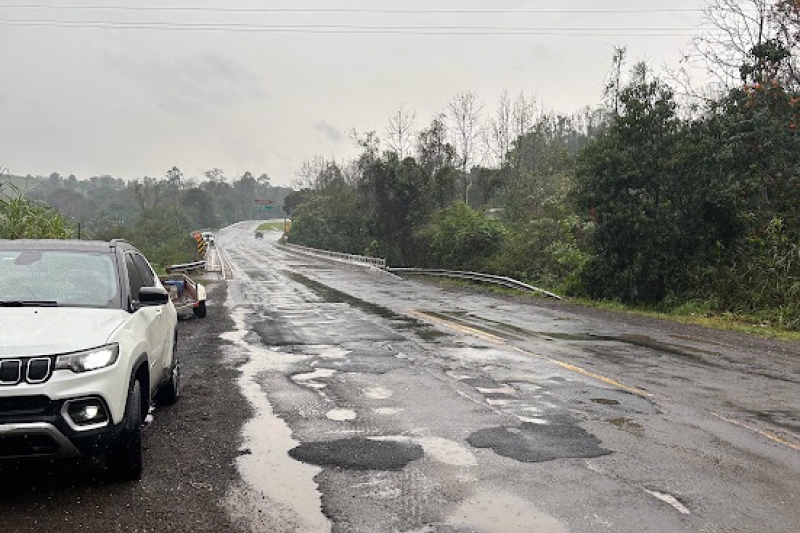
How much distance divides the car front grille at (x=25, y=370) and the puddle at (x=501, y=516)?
9.43ft

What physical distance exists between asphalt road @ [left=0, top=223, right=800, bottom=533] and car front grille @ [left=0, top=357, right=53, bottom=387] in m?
0.92

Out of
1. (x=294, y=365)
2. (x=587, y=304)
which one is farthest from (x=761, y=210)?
(x=294, y=365)

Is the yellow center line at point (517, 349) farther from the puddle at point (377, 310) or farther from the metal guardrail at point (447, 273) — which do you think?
the metal guardrail at point (447, 273)

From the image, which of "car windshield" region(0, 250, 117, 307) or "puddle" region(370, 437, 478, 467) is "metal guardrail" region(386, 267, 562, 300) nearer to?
"puddle" region(370, 437, 478, 467)

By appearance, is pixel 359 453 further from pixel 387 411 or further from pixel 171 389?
pixel 171 389

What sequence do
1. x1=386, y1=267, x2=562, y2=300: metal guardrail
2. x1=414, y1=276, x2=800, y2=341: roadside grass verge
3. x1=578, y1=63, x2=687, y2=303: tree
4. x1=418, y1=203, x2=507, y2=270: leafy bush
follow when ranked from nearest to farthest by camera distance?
x1=414, y1=276, x2=800, y2=341: roadside grass verge < x1=578, y1=63, x2=687, y2=303: tree < x1=386, y1=267, x2=562, y2=300: metal guardrail < x1=418, y1=203, x2=507, y2=270: leafy bush

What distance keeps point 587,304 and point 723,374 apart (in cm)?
1319

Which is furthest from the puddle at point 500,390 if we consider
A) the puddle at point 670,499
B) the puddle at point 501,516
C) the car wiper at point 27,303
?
the car wiper at point 27,303

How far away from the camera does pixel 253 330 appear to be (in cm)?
1502

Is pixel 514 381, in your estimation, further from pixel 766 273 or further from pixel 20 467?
pixel 766 273

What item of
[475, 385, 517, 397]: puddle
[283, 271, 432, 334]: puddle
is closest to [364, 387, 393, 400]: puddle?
[475, 385, 517, 397]: puddle

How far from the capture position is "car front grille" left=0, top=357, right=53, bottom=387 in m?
4.55

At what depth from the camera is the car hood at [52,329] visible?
4676 mm

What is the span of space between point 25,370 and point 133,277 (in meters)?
2.19
